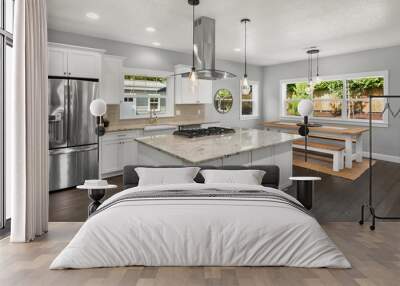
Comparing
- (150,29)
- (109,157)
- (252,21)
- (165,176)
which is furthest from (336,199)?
(150,29)

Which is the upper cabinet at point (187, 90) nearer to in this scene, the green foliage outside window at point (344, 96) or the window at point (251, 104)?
the window at point (251, 104)

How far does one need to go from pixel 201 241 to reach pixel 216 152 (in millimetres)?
1329

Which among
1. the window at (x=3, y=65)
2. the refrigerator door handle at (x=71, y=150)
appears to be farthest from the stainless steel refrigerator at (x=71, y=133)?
the window at (x=3, y=65)

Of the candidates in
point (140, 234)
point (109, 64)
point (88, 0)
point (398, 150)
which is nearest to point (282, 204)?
point (140, 234)

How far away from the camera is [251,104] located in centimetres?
958

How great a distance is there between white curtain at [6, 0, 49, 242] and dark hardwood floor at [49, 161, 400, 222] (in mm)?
712

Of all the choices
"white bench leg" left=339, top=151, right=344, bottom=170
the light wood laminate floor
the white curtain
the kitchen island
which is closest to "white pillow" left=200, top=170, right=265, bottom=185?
the kitchen island

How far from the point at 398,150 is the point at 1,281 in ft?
25.2

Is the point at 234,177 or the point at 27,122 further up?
the point at 27,122

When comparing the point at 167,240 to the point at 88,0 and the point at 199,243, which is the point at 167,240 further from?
the point at 88,0

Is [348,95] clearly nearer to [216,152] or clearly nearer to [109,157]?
[216,152]

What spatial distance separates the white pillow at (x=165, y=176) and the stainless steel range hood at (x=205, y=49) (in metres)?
2.25

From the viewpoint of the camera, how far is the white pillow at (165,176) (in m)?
2.97

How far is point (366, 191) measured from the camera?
455 cm
